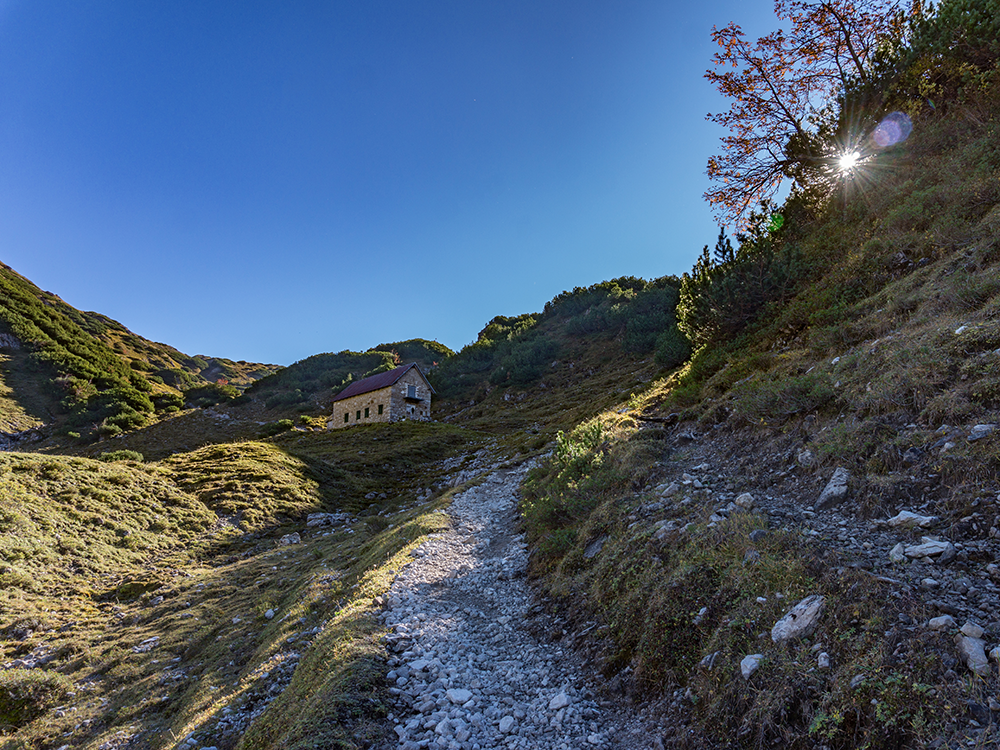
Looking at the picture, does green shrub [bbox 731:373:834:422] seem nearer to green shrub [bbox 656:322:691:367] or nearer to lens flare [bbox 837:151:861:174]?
lens flare [bbox 837:151:861:174]

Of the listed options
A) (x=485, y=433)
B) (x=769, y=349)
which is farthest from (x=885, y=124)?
(x=485, y=433)

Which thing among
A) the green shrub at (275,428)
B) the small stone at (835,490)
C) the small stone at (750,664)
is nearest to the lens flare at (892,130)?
the small stone at (835,490)

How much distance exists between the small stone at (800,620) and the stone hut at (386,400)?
4626 cm

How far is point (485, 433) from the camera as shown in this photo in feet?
130

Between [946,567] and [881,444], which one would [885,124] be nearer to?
[881,444]

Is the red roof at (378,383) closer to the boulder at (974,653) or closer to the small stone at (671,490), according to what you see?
the small stone at (671,490)

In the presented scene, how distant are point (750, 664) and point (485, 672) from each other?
339 centimetres

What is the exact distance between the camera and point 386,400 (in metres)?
49.2

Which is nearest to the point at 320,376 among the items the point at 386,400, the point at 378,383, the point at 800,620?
the point at 378,383

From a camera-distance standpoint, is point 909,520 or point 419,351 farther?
point 419,351

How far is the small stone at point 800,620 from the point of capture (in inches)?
158

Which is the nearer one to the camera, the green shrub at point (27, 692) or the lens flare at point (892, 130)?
the green shrub at point (27, 692)

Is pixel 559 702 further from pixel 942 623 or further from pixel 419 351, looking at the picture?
pixel 419 351

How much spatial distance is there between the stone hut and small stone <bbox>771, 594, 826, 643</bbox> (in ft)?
152
